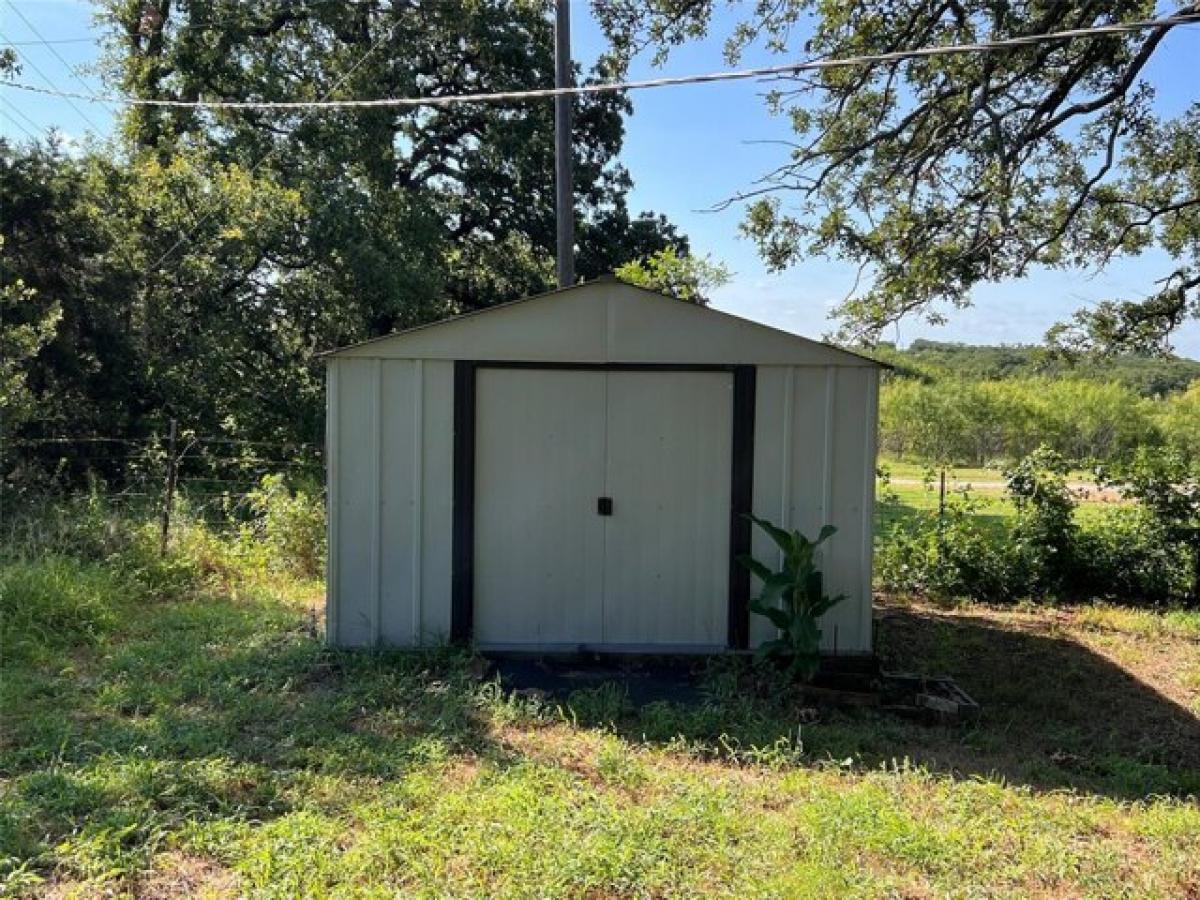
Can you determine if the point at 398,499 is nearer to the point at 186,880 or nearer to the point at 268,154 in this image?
the point at 186,880

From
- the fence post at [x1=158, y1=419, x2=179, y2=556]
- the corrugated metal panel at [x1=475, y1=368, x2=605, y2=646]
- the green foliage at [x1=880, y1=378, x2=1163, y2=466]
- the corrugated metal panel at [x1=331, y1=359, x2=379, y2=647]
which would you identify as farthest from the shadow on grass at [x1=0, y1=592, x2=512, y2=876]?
the green foliage at [x1=880, y1=378, x2=1163, y2=466]

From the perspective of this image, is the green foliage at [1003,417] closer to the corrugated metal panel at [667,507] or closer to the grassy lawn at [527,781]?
the grassy lawn at [527,781]

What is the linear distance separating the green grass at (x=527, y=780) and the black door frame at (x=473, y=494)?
0.36 metres

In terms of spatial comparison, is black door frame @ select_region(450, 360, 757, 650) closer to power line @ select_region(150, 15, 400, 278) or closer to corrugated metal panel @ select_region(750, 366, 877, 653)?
corrugated metal panel @ select_region(750, 366, 877, 653)

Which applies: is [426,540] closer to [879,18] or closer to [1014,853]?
[1014,853]

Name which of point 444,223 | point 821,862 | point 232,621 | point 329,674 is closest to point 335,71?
point 444,223

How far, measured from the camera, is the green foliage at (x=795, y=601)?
5.04 meters

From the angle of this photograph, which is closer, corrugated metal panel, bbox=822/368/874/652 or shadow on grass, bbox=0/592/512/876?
shadow on grass, bbox=0/592/512/876

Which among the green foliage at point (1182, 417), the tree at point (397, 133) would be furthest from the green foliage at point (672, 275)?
the green foliage at point (1182, 417)

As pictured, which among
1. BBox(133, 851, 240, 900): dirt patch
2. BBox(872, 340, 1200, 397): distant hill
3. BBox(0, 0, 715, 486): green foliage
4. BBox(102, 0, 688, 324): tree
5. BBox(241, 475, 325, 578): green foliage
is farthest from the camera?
BBox(872, 340, 1200, 397): distant hill

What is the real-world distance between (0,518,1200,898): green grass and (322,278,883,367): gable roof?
202 cm

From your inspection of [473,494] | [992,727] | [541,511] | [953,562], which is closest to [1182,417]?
[953,562]

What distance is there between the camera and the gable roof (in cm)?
547

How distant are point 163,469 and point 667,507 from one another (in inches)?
282
